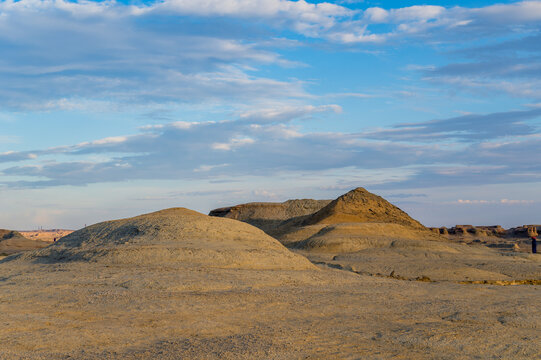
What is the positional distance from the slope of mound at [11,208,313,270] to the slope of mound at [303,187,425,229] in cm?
2168

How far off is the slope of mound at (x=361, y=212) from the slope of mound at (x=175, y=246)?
21.7 metres

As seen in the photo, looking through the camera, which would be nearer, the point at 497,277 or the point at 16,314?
the point at 16,314

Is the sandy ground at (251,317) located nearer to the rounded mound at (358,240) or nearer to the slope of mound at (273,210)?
the rounded mound at (358,240)

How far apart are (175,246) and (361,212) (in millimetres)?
27510

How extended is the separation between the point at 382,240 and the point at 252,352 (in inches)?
897

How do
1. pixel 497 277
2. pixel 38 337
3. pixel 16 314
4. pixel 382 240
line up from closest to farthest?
pixel 38 337 → pixel 16 314 → pixel 497 277 → pixel 382 240

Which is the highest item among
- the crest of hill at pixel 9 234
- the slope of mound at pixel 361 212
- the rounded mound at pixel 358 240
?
the slope of mound at pixel 361 212

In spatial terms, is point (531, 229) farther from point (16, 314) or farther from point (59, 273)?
point (16, 314)

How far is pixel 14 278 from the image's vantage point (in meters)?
13.2

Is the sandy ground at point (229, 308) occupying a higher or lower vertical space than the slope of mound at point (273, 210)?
lower

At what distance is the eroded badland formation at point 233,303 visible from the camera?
6773 mm

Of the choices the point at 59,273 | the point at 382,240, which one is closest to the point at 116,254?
the point at 59,273

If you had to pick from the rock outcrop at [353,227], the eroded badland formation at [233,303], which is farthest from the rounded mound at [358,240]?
the eroded badland formation at [233,303]

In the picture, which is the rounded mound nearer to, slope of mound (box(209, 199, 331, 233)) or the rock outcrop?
the rock outcrop
